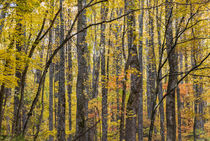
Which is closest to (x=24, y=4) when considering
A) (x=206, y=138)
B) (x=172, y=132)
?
(x=172, y=132)

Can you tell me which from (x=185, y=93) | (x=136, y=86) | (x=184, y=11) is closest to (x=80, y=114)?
(x=136, y=86)

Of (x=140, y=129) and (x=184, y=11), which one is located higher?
(x=184, y=11)

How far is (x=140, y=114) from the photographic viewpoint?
12.3 meters

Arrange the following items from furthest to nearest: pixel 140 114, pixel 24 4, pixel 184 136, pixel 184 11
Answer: pixel 184 136 < pixel 140 114 < pixel 184 11 < pixel 24 4

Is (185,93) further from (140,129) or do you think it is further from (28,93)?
(28,93)

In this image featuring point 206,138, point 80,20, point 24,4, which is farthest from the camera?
point 206,138

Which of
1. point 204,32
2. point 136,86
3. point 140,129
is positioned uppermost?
point 204,32

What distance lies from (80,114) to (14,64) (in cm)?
268

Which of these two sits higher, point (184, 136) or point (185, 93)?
point (185, 93)

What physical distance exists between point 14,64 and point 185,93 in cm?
1924

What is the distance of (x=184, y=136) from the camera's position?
65.7 ft

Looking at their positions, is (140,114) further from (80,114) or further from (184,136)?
(184,136)

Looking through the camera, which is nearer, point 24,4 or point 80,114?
point 24,4

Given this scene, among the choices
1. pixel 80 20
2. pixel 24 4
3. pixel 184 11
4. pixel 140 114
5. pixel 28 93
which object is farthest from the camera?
pixel 140 114
